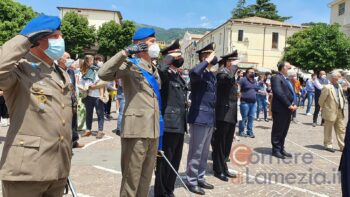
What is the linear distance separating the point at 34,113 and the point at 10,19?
51.2 m

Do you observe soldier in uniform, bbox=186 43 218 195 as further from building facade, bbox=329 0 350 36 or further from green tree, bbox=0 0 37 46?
building facade, bbox=329 0 350 36

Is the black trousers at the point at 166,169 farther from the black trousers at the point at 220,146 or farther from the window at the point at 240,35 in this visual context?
the window at the point at 240,35

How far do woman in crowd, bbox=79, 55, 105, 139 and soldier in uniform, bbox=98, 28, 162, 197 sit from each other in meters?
5.29

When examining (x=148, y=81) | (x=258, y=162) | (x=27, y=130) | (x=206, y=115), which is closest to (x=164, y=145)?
(x=206, y=115)

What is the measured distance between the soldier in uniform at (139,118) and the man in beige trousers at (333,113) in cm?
660

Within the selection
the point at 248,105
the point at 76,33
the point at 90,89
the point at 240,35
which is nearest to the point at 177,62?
the point at 90,89

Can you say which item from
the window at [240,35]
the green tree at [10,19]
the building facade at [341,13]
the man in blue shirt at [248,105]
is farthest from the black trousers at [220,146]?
the window at [240,35]

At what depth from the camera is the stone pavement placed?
18.4ft

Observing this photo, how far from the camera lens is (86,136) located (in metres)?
9.62

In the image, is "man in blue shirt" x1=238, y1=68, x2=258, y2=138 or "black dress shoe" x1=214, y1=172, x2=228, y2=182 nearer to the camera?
"black dress shoe" x1=214, y1=172, x2=228, y2=182

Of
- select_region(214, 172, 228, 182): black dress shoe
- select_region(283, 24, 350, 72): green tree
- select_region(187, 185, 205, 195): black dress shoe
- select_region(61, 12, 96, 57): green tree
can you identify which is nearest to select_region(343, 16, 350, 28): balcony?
select_region(283, 24, 350, 72): green tree

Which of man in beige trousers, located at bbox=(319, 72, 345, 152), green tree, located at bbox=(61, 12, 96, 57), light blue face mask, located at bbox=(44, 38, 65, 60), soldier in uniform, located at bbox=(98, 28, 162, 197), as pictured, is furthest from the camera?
green tree, located at bbox=(61, 12, 96, 57)

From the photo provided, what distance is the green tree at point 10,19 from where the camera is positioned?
4650 cm

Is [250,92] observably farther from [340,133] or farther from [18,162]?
[18,162]
